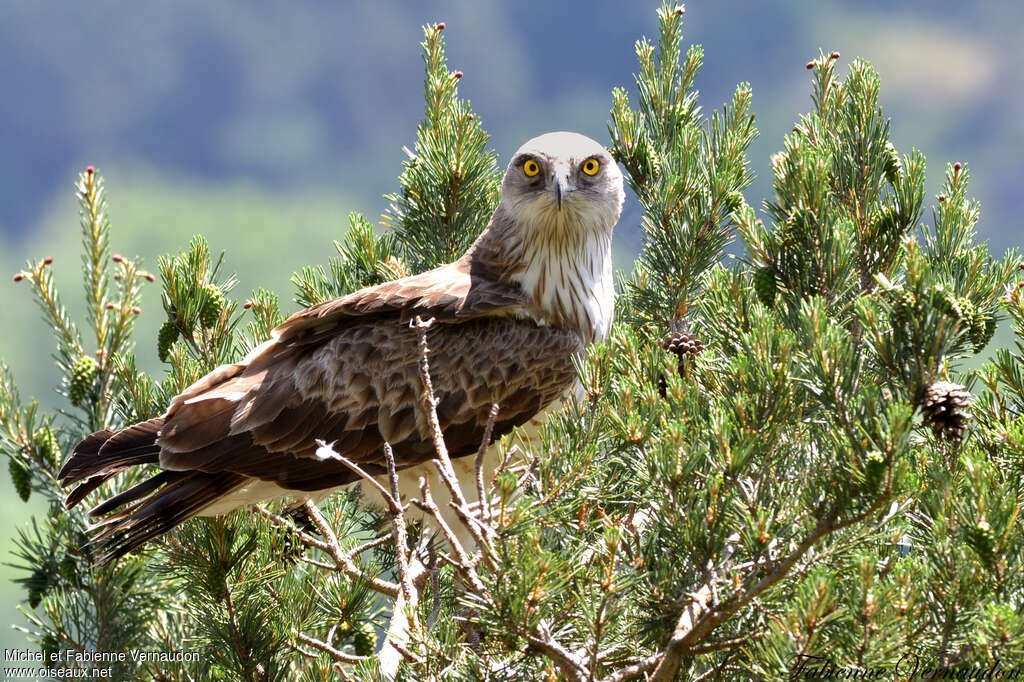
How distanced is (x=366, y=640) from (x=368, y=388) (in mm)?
975

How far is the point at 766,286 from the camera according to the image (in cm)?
335

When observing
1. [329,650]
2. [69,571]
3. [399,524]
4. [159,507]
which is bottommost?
[329,650]

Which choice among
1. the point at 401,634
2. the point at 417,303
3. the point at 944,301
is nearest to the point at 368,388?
the point at 417,303

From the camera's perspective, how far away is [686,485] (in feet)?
7.41

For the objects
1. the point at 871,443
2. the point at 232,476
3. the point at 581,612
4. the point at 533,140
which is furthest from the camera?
the point at 533,140

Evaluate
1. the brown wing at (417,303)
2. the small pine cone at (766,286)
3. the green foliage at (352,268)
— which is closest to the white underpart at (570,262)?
the brown wing at (417,303)

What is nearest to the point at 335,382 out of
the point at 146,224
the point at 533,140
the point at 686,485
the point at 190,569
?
the point at 190,569

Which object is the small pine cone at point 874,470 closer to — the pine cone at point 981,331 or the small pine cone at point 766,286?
the pine cone at point 981,331

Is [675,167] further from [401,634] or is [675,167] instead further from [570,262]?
[401,634]

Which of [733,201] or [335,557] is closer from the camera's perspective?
[335,557]

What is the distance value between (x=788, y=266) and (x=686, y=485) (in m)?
1.42

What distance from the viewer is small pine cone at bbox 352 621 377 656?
12.2 feet

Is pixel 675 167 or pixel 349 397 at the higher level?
pixel 675 167

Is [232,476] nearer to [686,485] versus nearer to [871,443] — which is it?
[686,485]
